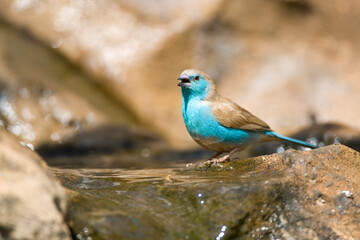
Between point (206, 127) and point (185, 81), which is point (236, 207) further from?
point (185, 81)

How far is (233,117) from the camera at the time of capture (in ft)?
16.3

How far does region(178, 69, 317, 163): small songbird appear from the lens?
15.7 ft

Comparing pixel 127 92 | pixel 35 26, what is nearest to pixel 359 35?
pixel 127 92

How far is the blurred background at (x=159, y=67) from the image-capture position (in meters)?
8.50

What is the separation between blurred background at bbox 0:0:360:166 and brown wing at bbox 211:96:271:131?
9.39 feet

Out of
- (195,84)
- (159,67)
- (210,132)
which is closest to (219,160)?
(210,132)

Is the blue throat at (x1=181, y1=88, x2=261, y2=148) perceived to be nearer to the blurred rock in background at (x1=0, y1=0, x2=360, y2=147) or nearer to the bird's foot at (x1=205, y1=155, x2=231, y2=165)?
the bird's foot at (x1=205, y1=155, x2=231, y2=165)

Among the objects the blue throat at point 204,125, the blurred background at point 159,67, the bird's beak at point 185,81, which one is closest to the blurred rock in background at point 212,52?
the blurred background at point 159,67

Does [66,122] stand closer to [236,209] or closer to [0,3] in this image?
[0,3]

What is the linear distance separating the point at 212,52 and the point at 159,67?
3.31 feet

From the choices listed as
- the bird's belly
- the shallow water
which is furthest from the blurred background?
the shallow water

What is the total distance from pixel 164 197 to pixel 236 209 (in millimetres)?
538

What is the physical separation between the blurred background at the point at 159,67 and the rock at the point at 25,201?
16.4 ft

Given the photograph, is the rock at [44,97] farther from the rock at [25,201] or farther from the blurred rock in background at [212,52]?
the rock at [25,201]
